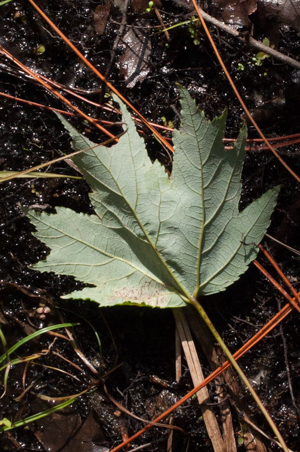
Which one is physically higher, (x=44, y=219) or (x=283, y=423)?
(x=44, y=219)

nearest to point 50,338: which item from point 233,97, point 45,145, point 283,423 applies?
point 45,145

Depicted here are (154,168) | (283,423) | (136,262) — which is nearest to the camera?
(154,168)

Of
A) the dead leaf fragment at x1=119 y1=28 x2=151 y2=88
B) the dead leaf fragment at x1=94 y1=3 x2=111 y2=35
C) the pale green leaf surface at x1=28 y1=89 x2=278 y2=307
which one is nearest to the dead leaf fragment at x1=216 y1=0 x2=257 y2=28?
the dead leaf fragment at x1=119 y1=28 x2=151 y2=88

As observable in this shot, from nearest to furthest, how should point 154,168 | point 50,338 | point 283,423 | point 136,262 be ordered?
point 154,168 → point 136,262 → point 283,423 → point 50,338

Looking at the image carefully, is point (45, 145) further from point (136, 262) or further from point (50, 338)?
point (50, 338)

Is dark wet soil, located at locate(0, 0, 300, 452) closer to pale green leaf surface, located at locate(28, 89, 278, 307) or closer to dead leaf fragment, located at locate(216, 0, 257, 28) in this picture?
dead leaf fragment, located at locate(216, 0, 257, 28)

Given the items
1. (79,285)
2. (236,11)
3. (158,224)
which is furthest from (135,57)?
(79,285)

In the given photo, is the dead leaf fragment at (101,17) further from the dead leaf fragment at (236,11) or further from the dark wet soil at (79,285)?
the dead leaf fragment at (236,11)
